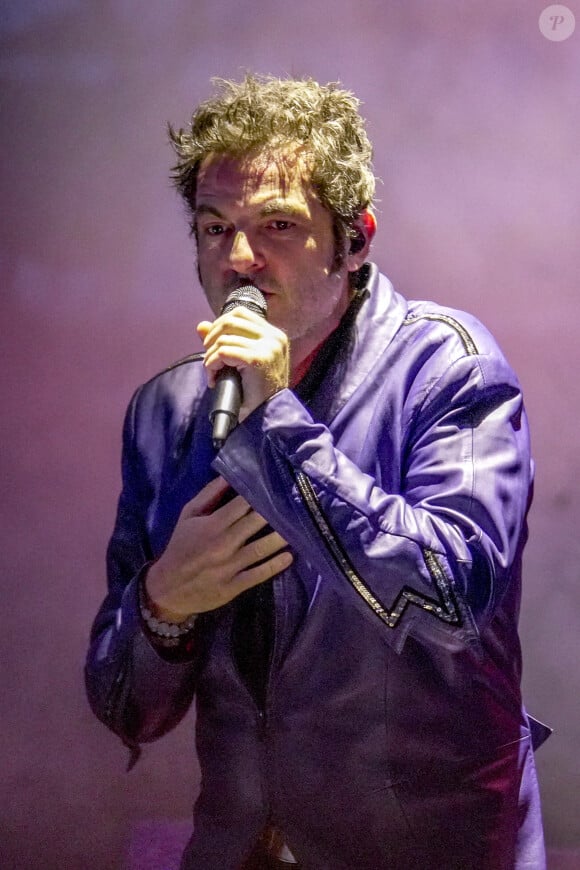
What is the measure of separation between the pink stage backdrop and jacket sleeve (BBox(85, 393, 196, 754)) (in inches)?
14.1

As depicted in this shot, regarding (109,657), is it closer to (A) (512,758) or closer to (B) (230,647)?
(B) (230,647)

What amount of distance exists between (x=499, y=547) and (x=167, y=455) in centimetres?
59

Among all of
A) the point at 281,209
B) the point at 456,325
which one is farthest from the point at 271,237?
the point at 456,325

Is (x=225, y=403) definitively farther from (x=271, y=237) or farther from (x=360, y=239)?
(x=360, y=239)

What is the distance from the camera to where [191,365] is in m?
1.63

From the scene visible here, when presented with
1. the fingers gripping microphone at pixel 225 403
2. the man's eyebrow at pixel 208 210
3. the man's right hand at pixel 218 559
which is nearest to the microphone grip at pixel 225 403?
the fingers gripping microphone at pixel 225 403

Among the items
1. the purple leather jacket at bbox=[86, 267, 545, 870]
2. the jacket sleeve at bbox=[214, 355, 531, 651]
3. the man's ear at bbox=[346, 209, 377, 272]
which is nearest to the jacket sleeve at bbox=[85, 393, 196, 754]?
the purple leather jacket at bbox=[86, 267, 545, 870]

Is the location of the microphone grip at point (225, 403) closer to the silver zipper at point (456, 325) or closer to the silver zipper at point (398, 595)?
the silver zipper at point (398, 595)

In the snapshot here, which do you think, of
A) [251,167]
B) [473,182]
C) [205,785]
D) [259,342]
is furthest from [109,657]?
[473,182]

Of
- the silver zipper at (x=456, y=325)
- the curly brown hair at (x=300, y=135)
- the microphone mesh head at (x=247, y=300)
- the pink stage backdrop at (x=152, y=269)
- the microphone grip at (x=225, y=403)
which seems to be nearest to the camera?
the microphone grip at (x=225, y=403)

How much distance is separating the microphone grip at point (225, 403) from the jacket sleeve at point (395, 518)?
59 millimetres

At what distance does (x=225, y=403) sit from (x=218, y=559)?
13.3 inches

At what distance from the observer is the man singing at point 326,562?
114cm

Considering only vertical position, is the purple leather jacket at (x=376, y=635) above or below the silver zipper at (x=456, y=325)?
below
